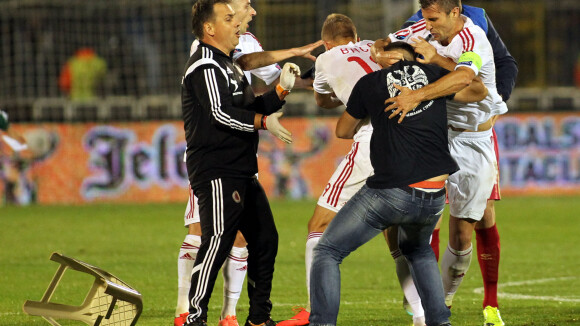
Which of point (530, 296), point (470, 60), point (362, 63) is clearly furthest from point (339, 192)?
point (530, 296)

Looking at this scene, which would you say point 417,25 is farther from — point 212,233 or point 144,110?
point 144,110

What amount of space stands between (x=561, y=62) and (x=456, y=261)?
15165 millimetres

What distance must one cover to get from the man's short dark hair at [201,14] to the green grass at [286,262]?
80.5 inches

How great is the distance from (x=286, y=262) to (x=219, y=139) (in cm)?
432

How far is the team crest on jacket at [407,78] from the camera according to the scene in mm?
5441

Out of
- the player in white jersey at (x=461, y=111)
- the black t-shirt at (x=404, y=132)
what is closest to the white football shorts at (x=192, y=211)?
the black t-shirt at (x=404, y=132)

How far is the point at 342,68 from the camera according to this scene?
636cm

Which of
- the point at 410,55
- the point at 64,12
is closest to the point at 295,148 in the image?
the point at 64,12

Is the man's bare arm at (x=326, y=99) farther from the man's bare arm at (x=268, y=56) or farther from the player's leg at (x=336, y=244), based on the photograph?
the player's leg at (x=336, y=244)

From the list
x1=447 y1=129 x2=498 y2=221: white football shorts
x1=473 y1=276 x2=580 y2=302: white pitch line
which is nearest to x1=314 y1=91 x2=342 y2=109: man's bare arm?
x1=447 y1=129 x2=498 y2=221: white football shorts

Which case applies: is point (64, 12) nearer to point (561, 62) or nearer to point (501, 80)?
point (561, 62)

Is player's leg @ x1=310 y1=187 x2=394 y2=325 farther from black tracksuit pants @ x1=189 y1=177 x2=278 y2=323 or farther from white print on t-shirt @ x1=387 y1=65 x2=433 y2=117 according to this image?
black tracksuit pants @ x1=189 y1=177 x2=278 y2=323

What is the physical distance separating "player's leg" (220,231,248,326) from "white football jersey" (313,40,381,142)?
1.18m

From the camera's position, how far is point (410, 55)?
5.79m
